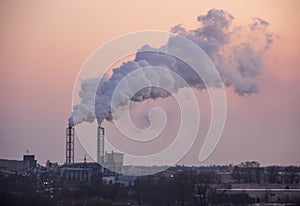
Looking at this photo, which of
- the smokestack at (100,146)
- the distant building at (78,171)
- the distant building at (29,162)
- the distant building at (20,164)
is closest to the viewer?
the smokestack at (100,146)

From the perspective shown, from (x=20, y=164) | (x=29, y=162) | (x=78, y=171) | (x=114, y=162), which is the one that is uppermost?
(x=20, y=164)

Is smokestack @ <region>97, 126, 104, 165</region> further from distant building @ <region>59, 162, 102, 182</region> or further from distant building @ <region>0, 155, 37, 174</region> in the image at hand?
distant building @ <region>0, 155, 37, 174</region>

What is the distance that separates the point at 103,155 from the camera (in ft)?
111

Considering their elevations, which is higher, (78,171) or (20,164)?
(20,164)

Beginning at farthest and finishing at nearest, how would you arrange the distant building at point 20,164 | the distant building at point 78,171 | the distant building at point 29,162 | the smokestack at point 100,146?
1. the distant building at point 29,162
2. the distant building at point 20,164
3. the distant building at point 78,171
4. the smokestack at point 100,146

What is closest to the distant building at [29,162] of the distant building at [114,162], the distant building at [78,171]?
the distant building at [78,171]

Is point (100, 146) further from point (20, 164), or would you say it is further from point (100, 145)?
point (20, 164)

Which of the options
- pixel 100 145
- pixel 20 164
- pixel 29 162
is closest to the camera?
pixel 100 145

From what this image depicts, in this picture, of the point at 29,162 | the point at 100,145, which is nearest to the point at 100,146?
the point at 100,145

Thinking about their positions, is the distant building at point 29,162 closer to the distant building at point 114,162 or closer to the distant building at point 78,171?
the distant building at point 78,171

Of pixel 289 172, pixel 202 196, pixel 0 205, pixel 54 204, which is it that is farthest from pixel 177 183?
pixel 289 172

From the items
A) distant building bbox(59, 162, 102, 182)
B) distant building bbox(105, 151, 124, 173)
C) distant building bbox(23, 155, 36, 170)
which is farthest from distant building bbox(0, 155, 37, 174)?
distant building bbox(105, 151, 124, 173)

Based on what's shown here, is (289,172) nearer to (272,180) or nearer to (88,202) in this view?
(272,180)

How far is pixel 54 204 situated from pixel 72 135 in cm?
1304
